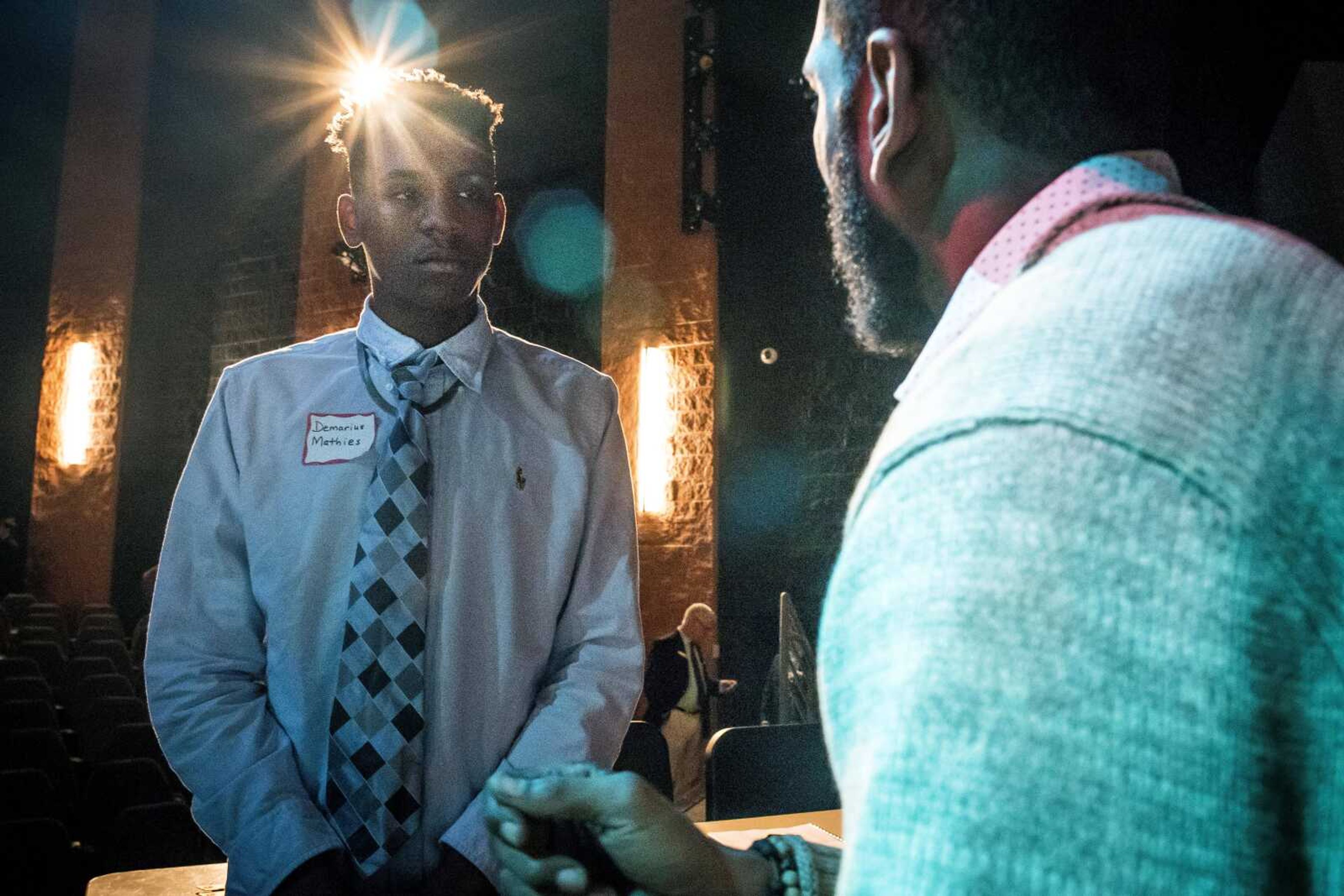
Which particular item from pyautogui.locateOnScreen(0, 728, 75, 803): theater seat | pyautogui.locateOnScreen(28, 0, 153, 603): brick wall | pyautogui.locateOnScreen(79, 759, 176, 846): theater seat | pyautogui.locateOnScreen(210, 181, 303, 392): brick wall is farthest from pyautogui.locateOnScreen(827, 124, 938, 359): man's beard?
pyautogui.locateOnScreen(28, 0, 153, 603): brick wall

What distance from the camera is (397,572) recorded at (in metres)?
1.22

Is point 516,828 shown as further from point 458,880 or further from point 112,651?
point 112,651

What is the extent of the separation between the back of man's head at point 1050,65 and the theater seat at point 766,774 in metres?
1.84

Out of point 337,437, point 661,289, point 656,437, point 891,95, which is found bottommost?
point 337,437

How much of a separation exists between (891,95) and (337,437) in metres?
0.93

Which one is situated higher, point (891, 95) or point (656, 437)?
point (656, 437)

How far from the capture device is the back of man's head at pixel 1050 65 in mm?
596

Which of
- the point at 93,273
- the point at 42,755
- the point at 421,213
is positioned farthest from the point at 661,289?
the point at 93,273

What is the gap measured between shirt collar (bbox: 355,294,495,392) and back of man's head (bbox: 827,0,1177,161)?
0.85 meters

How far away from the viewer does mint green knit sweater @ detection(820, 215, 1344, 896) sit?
0.33 m

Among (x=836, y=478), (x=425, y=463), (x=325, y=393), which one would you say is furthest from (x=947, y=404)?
(x=836, y=478)

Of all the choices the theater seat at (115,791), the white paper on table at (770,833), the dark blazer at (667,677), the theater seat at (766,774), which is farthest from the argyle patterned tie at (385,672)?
the dark blazer at (667,677)

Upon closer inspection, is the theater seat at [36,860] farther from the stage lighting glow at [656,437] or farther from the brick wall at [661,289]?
the stage lighting glow at [656,437]

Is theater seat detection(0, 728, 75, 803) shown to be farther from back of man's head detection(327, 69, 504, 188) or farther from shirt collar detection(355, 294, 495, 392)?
back of man's head detection(327, 69, 504, 188)
